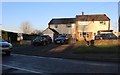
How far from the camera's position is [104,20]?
68438 millimetres

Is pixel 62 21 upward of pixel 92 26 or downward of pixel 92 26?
upward

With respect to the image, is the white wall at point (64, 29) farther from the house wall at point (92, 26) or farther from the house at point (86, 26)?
the house wall at point (92, 26)

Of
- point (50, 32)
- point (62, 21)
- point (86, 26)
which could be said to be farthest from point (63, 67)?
point (62, 21)

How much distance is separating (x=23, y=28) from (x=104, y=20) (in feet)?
136

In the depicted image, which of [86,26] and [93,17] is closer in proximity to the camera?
[86,26]

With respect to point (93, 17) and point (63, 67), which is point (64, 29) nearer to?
point (93, 17)

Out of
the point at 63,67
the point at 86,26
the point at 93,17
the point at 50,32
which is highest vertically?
the point at 93,17

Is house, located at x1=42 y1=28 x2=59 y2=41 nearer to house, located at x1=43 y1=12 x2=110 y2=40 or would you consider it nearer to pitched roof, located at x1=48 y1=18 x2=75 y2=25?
house, located at x1=43 y1=12 x2=110 y2=40

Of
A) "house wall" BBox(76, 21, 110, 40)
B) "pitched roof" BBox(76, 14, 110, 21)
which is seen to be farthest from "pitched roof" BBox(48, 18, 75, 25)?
"house wall" BBox(76, 21, 110, 40)

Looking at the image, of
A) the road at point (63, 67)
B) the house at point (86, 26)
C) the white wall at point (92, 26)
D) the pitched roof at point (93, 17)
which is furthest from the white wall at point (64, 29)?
the road at point (63, 67)

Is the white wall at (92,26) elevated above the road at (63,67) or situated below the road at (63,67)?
above

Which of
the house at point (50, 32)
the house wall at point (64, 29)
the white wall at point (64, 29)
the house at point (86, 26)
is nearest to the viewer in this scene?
the house at point (50, 32)

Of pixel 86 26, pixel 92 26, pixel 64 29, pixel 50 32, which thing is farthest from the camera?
pixel 64 29

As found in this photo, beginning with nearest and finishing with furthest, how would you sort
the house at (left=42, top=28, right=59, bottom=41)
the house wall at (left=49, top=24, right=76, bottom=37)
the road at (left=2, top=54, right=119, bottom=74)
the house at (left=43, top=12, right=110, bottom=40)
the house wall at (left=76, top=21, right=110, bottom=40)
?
the road at (left=2, top=54, right=119, bottom=74)
the house at (left=42, top=28, right=59, bottom=41)
the house at (left=43, top=12, right=110, bottom=40)
the house wall at (left=76, top=21, right=110, bottom=40)
the house wall at (left=49, top=24, right=76, bottom=37)
